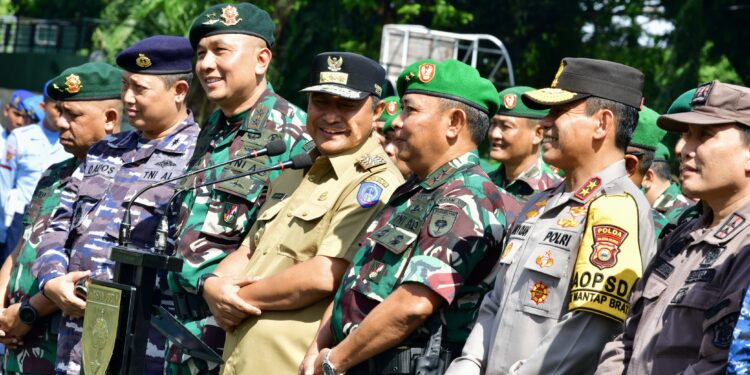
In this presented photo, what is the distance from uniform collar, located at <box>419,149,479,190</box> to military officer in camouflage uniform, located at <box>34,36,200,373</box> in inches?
65.7

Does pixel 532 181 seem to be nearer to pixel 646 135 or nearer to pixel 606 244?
pixel 646 135

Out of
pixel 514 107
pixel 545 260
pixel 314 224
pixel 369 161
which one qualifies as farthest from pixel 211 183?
pixel 514 107

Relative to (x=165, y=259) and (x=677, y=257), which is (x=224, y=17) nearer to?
(x=165, y=259)

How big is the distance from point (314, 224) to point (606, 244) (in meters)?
1.50

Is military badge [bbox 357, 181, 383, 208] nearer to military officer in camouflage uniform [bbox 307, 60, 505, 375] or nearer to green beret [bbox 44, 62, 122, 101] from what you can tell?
military officer in camouflage uniform [bbox 307, 60, 505, 375]

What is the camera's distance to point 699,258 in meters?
3.43

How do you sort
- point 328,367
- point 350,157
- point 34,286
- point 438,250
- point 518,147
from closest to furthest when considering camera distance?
point 438,250 → point 328,367 → point 350,157 → point 34,286 → point 518,147

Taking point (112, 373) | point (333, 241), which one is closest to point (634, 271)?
point (333, 241)

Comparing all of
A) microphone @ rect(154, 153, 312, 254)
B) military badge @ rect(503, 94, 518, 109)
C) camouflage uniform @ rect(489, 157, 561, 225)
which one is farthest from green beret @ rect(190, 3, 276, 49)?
military badge @ rect(503, 94, 518, 109)

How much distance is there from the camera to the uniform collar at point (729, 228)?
3348 millimetres

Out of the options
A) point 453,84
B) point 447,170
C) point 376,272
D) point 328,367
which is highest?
point 453,84

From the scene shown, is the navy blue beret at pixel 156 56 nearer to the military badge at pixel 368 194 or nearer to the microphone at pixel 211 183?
the microphone at pixel 211 183

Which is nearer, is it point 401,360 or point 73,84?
point 401,360

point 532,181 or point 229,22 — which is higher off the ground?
point 229,22
